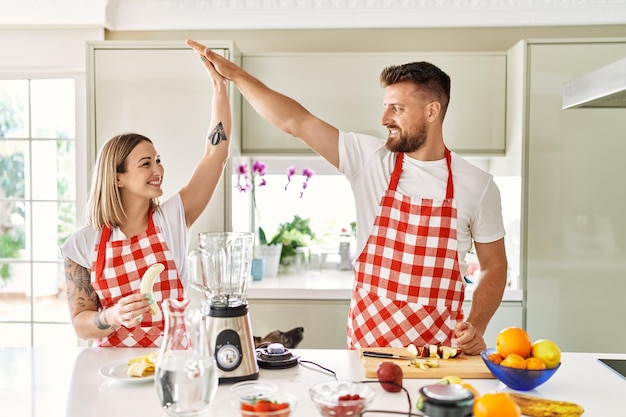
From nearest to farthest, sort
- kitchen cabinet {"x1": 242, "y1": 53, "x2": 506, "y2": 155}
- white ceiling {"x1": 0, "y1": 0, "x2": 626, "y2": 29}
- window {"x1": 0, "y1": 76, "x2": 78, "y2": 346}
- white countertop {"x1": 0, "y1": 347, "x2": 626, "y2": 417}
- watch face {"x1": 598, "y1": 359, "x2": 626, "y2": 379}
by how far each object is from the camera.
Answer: white countertop {"x1": 0, "y1": 347, "x2": 626, "y2": 417} < watch face {"x1": 598, "y1": 359, "x2": 626, "y2": 379} < kitchen cabinet {"x1": 242, "y1": 53, "x2": 506, "y2": 155} < white ceiling {"x1": 0, "y1": 0, "x2": 626, "y2": 29} < window {"x1": 0, "y1": 76, "x2": 78, "y2": 346}

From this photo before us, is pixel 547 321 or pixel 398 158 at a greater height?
pixel 398 158

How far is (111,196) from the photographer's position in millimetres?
1939

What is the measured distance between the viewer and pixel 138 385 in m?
1.41

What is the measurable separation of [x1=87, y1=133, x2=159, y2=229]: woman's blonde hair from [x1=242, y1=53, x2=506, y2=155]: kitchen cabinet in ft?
4.03

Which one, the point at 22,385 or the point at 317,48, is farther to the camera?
the point at 317,48

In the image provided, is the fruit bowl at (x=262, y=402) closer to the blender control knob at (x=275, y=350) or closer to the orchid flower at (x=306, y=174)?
the blender control knob at (x=275, y=350)

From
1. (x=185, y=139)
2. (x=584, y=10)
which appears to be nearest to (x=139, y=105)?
(x=185, y=139)

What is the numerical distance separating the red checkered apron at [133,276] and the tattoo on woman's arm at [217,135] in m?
0.41

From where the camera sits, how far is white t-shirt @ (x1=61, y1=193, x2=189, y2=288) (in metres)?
1.91

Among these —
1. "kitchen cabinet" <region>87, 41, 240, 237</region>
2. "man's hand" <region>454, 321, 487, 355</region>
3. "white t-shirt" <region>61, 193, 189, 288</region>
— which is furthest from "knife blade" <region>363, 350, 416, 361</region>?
"kitchen cabinet" <region>87, 41, 240, 237</region>

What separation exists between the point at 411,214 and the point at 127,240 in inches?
35.4

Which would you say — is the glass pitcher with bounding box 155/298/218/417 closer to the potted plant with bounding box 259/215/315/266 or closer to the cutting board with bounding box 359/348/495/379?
the cutting board with bounding box 359/348/495/379

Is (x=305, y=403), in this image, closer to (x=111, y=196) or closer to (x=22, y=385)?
(x=22, y=385)

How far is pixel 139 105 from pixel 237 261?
1746 millimetres
